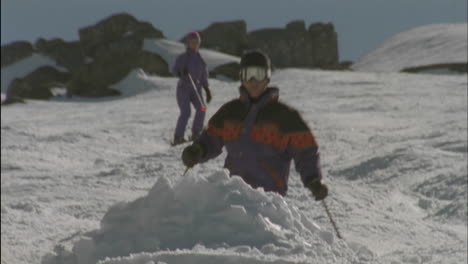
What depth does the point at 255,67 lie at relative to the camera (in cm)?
328

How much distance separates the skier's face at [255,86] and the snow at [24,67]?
96.6 feet

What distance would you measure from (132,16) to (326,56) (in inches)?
428

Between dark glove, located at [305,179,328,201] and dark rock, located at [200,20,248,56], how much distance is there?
27.3 meters

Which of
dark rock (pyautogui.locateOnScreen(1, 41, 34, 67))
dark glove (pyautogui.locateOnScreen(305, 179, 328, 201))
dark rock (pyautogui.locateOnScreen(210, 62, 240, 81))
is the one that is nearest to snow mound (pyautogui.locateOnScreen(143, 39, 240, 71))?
dark rock (pyautogui.locateOnScreen(210, 62, 240, 81))

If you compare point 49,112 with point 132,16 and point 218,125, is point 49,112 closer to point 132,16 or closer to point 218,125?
point 218,125

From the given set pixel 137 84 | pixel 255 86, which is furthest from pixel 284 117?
pixel 137 84

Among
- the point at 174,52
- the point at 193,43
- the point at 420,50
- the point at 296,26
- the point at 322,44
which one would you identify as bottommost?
the point at 193,43

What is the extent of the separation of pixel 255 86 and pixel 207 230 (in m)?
1.10

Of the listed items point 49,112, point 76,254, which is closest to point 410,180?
point 76,254

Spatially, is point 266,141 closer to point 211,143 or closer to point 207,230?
point 211,143

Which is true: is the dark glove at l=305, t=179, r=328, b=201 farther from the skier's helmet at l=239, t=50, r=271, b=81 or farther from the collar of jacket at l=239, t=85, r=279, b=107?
the skier's helmet at l=239, t=50, r=271, b=81

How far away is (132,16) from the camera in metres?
34.0

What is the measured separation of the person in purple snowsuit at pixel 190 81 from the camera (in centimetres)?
869

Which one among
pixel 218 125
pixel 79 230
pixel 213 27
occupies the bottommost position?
pixel 79 230
